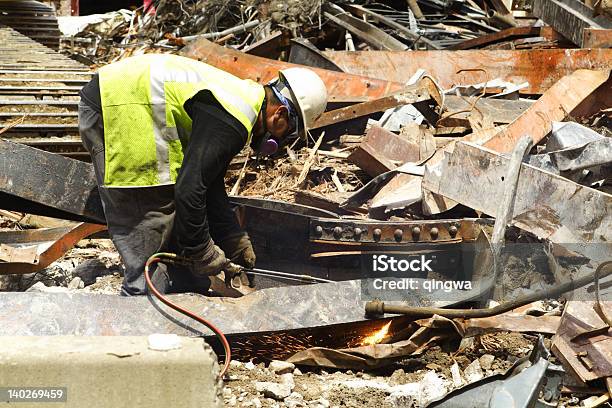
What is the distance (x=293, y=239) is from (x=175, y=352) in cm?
268

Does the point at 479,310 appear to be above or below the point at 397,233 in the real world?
above

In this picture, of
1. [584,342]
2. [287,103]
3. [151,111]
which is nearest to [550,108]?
[287,103]

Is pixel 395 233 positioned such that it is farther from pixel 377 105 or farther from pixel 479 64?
pixel 479 64

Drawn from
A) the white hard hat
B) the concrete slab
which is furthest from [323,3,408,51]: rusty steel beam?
the concrete slab

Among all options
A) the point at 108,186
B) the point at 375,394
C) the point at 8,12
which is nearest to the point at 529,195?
the point at 375,394

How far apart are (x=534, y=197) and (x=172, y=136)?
2.02 meters

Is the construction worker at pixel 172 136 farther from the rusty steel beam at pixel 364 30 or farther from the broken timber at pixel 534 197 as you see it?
the rusty steel beam at pixel 364 30

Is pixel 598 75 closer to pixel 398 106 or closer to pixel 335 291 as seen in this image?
pixel 398 106

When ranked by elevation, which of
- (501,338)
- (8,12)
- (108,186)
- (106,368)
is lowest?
(8,12)

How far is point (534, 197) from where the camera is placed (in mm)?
4996

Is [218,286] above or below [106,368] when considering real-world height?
below

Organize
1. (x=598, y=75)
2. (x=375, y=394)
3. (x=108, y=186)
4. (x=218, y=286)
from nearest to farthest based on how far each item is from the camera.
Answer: (x=375, y=394) < (x=108, y=186) < (x=218, y=286) < (x=598, y=75)

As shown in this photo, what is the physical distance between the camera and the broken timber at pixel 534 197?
15.9ft

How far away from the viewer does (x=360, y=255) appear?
536 centimetres
